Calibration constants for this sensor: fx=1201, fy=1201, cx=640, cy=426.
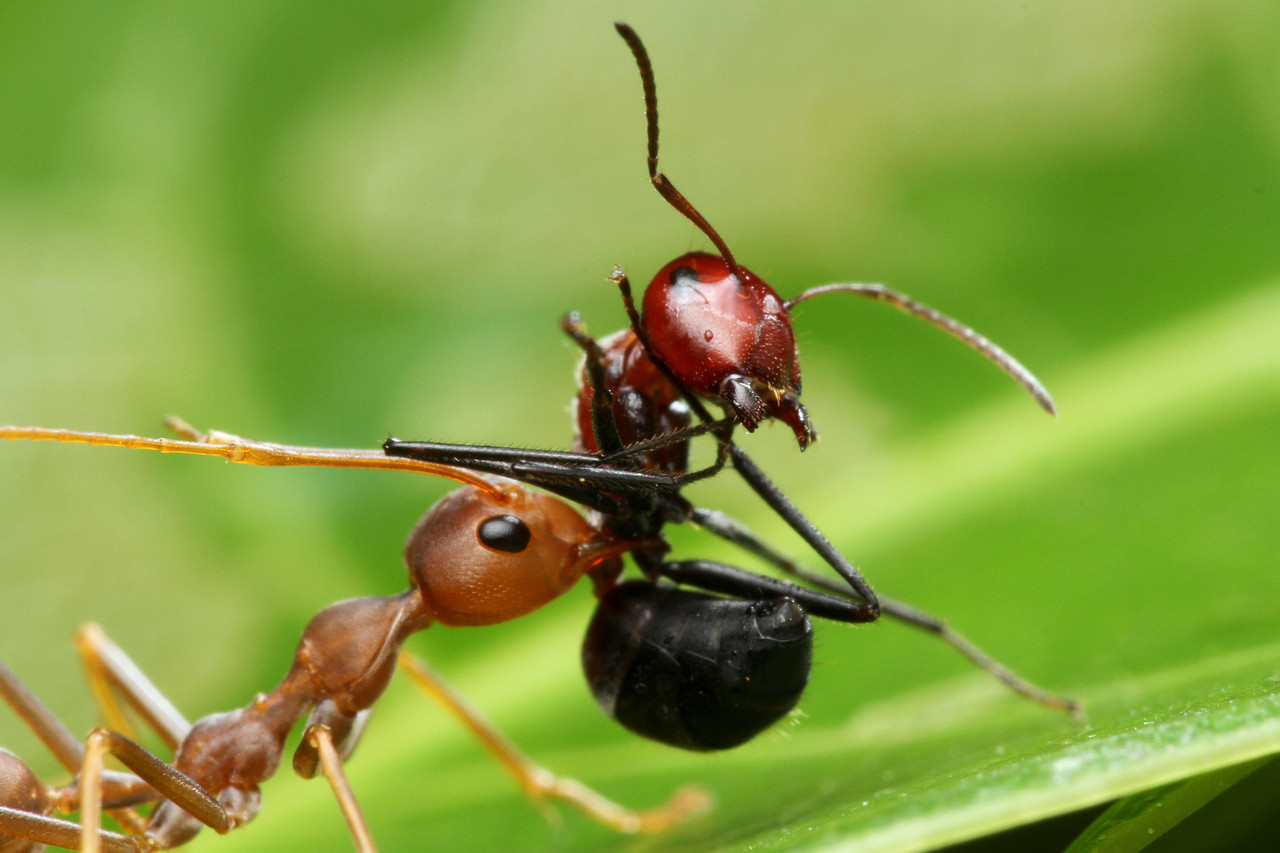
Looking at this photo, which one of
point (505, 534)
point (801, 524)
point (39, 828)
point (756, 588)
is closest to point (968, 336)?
point (801, 524)

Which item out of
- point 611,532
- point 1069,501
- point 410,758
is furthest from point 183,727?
point 1069,501

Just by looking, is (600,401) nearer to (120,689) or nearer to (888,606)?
(888,606)

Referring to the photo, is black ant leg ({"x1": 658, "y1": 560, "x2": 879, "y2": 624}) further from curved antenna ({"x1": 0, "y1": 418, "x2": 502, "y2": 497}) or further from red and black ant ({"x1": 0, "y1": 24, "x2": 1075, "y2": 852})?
curved antenna ({"x1": 0, "y1": 418, "x2": 502, "y2": 497})

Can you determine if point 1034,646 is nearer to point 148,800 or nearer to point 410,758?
point 410,758

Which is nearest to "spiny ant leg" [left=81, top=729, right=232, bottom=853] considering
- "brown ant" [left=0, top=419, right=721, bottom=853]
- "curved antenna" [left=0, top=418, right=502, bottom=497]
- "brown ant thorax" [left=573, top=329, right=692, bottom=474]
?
"brown ant" [left=0, top=419, right=721, bottom=853]

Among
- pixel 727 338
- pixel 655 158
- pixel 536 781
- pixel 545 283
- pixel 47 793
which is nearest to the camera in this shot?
pixel 727 338

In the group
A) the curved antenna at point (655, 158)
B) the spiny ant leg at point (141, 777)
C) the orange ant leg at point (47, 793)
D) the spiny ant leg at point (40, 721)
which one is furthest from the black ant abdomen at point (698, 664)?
the spiny ant leg at point (40, 721)
